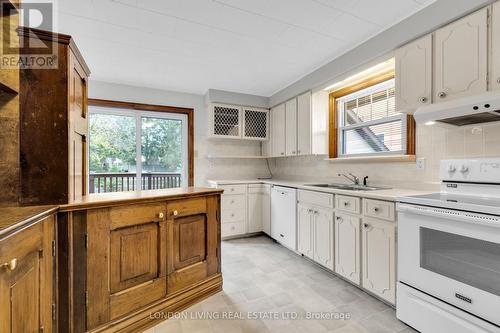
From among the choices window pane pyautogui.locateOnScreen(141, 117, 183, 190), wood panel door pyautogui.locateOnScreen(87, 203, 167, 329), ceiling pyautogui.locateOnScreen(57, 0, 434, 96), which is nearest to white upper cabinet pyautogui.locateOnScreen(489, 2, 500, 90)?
ceiling pyautogui.locateOnScreen(57, 0, 434, 96)

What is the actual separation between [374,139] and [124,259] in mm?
2769

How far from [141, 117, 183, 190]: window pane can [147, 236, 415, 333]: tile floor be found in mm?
1904

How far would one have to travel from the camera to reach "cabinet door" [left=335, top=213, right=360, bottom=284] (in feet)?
6.98

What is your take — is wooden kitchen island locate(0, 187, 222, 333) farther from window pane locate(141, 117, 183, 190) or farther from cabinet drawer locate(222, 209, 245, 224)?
window pane locate(141, 117, 183, 190)

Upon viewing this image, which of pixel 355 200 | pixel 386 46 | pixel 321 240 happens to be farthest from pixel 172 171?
pixel 386 46

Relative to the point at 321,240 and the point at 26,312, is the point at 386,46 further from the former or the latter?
the point at 26,312

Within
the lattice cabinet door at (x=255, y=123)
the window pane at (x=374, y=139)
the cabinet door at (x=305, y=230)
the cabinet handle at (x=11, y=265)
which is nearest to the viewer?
the cabinet handle at (x=11, y=265)

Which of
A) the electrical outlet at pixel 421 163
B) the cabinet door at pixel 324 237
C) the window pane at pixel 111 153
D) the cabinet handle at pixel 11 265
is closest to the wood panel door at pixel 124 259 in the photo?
the cabinet handle at pixel 11 265

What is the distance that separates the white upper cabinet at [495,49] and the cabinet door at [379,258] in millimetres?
1131

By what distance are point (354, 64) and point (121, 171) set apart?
355 cm

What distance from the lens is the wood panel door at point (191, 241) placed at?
1839 mm

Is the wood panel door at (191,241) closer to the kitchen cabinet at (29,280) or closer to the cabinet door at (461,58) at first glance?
the kitchen cabinet at (29,280)

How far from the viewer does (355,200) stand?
2129 millimetres

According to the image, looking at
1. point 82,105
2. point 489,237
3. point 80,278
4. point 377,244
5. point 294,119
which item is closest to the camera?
point 489,237
